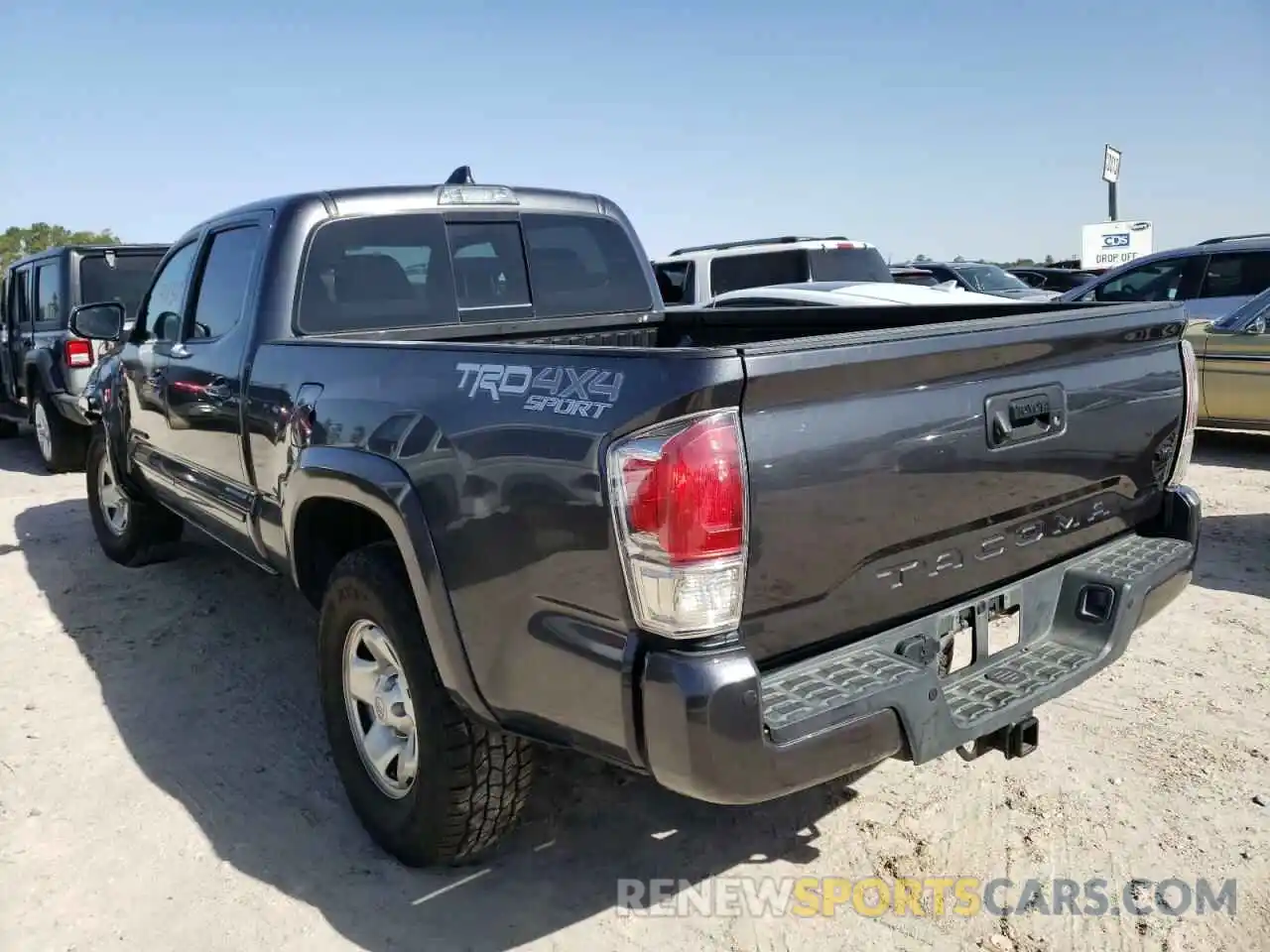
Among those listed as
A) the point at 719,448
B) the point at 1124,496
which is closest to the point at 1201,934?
the point at 1124,496

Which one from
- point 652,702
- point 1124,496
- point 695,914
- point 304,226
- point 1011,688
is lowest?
point 695,914

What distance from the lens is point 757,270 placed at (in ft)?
34.3

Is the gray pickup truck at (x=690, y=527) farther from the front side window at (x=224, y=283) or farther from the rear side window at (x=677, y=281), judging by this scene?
the rear side window at (x=677, y=281)

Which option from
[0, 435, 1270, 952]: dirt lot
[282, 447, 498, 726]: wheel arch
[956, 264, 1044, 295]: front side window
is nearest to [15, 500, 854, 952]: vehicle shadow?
[0, 435, 1270, 952]: dirt lot

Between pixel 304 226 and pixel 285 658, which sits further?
pixel 285 658

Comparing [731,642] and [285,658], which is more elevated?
[731,642]

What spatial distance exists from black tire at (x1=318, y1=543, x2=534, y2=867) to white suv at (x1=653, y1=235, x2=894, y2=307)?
24.6ft

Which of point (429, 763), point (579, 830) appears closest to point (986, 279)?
point (579, 830)

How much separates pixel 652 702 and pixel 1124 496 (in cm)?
181

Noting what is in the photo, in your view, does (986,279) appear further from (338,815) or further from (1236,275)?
(338,815)

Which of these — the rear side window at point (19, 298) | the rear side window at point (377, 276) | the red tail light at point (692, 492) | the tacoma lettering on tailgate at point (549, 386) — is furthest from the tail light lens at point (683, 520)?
the rear side window at point (19, 298)

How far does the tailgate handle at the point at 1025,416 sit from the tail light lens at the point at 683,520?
0.83 m

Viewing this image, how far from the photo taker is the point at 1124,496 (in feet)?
10.0

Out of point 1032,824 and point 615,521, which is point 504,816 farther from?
point 1032,824
